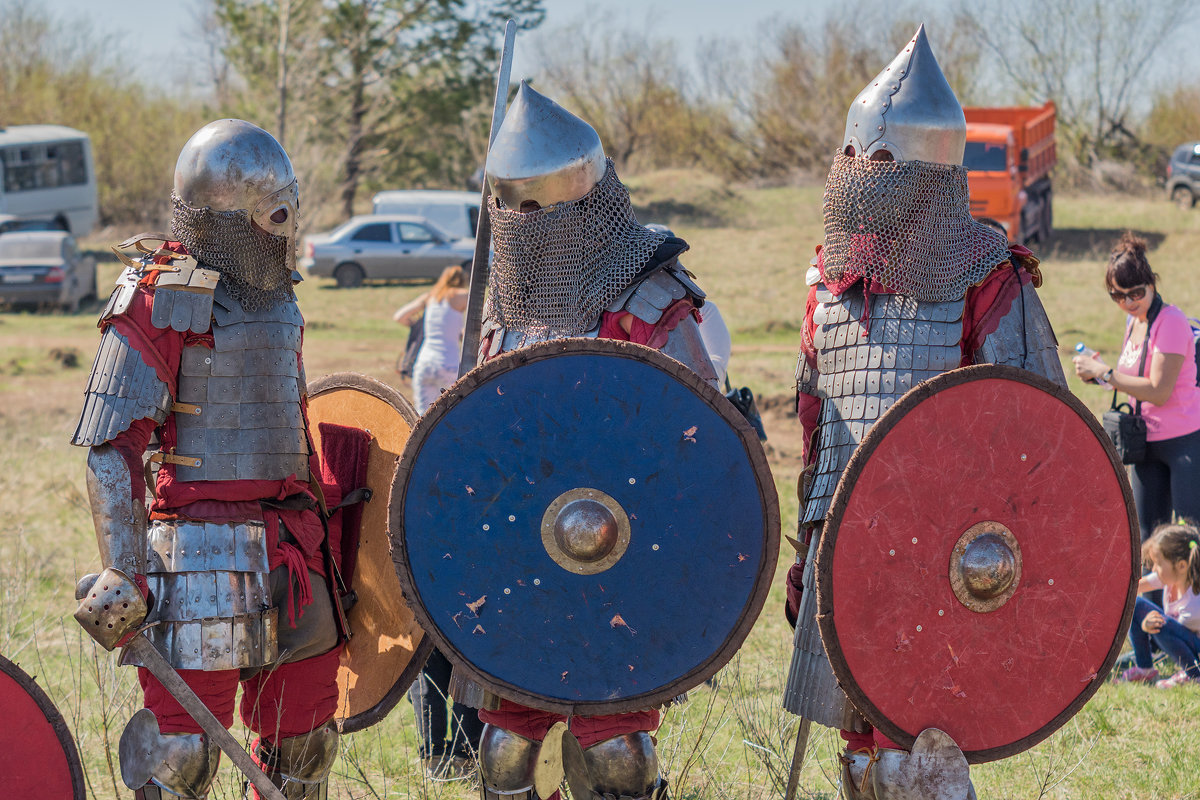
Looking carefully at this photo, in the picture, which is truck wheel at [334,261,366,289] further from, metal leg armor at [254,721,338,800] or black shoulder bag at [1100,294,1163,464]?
metal leg armor at [254,721,338,800]

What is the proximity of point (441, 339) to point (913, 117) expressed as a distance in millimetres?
3039

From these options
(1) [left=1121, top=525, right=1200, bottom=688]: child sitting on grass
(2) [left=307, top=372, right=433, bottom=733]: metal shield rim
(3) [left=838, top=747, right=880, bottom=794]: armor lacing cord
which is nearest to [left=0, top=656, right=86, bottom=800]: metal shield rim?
(2) [left=307, top=372, right=433, bottom=733]: metal shield rim

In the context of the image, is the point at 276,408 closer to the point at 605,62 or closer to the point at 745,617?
the point at 745,617

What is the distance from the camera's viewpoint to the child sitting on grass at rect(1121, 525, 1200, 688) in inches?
179

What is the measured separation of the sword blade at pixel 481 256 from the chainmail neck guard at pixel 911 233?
0.94m

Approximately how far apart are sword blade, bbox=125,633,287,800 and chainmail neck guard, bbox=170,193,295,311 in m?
0.80

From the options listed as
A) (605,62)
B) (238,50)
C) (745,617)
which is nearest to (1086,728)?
(745,617)

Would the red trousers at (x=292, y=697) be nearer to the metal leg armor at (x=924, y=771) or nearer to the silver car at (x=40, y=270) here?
the metal leg armor at (x=924, y=771)

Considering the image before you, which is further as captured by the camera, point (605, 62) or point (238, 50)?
point (605, 62)

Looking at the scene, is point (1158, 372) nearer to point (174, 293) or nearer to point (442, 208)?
point (174, 293)

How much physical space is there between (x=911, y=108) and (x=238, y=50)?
24.4 meters

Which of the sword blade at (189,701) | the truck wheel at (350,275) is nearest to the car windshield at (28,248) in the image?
the truck wheel at (350,275)

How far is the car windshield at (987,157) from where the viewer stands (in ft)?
53.6

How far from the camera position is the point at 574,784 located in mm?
2646
